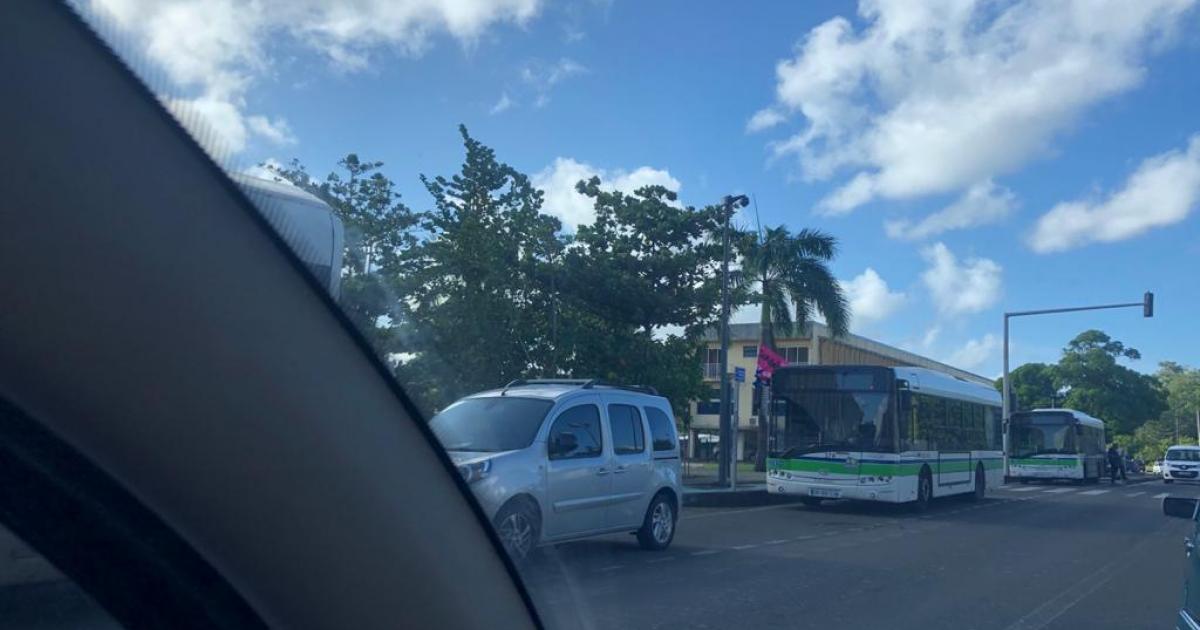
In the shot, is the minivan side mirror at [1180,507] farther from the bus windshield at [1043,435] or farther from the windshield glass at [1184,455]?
the windshield glass at [1184,455]

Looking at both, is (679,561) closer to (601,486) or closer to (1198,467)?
(601,486)

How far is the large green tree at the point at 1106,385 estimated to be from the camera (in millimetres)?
76625

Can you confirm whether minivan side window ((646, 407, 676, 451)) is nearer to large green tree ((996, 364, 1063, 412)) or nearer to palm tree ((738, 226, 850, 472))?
palm tree ((738, 226, 850, 472))

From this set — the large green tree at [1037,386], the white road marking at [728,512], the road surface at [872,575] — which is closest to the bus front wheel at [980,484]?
the white road marking at [728,512]

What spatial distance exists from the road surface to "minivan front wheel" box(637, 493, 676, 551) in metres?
0.18

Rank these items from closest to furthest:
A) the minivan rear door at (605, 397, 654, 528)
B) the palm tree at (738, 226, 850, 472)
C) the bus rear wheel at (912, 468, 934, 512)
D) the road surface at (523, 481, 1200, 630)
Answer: the road surface at (523, 481, 1200, 630) < the minivan rear door at (605, 397, 654, 528) < the bus rear wheel at (912, 468, 934, 512) < the palm tree at (738, 226, 850, 472)

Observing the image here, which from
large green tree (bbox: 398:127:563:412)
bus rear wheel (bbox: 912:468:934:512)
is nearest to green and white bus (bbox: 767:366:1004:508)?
bus rear wheel (bbox: 912:468:934:512)

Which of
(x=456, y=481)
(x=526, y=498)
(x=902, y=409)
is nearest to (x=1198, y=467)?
(x=902, y=409)

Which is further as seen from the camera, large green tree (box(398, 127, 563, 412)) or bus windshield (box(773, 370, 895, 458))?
bus windshield (box(773, 370, 895, 458))

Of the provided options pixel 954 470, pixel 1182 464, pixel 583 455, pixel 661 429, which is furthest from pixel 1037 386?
pixel 583 455

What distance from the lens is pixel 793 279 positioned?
3120cm

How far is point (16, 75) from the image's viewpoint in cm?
143

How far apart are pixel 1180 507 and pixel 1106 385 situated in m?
78.7

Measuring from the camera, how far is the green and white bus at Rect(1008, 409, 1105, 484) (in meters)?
36.3
